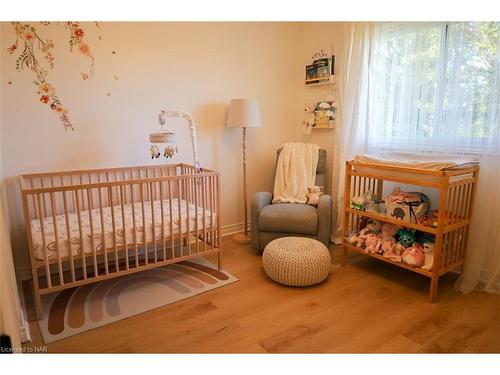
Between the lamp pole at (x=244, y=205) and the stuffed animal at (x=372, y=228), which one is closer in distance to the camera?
the stuffed animal at (x=372, y=228)

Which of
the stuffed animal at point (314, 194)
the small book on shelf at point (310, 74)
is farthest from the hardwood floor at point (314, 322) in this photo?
the small book on shelf at point (310, 74)

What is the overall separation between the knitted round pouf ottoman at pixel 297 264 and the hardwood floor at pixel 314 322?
8cm

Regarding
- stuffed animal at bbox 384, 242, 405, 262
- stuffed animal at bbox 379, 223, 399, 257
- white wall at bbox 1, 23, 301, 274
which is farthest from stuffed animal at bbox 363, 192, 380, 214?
white wall at bbox 1, 23, 301, 274

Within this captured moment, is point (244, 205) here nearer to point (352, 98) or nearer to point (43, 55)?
point (352, 98)

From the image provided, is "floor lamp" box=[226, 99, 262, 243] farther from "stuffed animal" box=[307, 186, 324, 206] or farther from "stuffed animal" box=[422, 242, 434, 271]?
"stuffed animal" box=[422, 242, 434, 271]

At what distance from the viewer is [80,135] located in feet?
9.04

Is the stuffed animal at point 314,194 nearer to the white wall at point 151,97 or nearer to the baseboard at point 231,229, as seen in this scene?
the white wall at point 151,97

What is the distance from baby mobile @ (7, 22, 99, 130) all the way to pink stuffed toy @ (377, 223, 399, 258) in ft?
8.54

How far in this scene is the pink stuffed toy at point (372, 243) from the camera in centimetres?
267

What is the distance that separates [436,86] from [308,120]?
1.41 metres

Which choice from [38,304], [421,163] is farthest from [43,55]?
[421,163]

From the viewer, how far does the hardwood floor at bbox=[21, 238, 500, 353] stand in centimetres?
187

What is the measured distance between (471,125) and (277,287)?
72.6 inches
